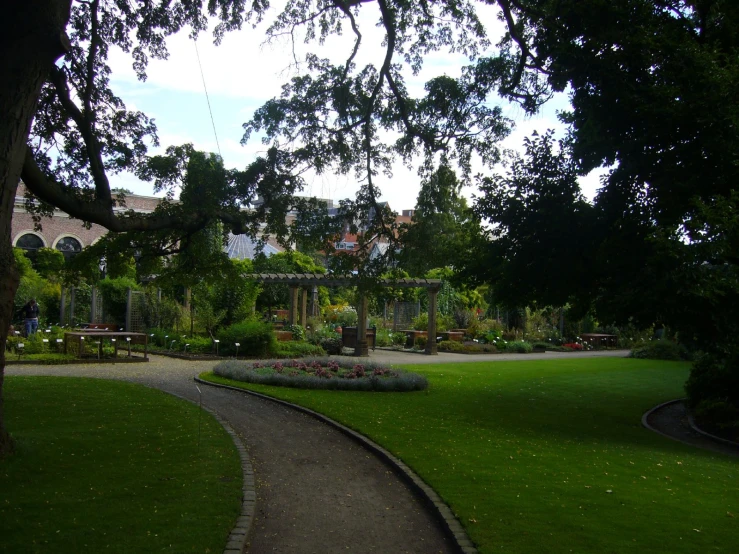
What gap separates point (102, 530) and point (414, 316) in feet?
101

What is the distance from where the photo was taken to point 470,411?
12.6m

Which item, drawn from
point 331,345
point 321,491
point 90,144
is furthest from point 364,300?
point 321,491

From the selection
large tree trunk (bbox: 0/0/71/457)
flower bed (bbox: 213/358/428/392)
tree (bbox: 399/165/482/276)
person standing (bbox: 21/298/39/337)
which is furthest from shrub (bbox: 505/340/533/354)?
large tree trunk (bbox: 0/0/71/457)

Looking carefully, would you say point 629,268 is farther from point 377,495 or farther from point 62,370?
point 62,370

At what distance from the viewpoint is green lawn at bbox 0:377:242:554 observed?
5.16 metres

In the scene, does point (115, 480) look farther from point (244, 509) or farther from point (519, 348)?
point (519, 348)

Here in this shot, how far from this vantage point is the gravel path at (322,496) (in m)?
5.54

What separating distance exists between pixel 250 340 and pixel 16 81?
15684 mm

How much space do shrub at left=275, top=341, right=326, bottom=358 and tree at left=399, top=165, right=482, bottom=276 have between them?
9.51 m

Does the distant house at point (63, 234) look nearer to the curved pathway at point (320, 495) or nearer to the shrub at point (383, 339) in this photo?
the shrub at point (383, 339)

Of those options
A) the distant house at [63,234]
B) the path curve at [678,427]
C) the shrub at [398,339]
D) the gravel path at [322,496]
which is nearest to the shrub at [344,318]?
the shrub at [398,339]

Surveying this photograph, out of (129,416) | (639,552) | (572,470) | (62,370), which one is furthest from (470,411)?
(62,370)

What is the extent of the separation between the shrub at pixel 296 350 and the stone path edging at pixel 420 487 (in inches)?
413

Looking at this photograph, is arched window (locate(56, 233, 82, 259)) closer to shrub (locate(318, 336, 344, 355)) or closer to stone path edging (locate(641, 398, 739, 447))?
shrub (locate(318, 336, 344, 355))
